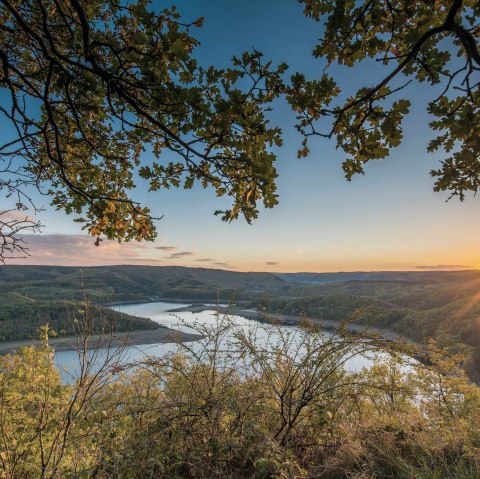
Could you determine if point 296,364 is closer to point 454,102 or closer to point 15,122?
point 454,102

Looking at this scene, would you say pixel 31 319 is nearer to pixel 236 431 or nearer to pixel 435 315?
pixel 236 431

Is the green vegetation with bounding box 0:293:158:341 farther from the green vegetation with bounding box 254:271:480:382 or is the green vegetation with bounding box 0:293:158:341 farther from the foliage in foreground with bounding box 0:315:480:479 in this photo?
the foliage in foreground with bounding box 0:315:480:479

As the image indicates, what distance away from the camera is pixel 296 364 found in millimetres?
5055

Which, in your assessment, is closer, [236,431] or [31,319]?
[236,431]

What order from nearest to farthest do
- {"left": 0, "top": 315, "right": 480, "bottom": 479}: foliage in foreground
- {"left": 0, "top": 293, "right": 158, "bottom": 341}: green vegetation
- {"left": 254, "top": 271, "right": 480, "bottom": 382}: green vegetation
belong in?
{"left": 0, "top": 315, "right": 480, "bottom": 479}: foliage in foreground < {"left": 254, "top": 271, "right": 480, "bottom": 382}: green vegetation < {"left": 0, "top": 293, "right": 158, "bottom": 341}: green vegetation

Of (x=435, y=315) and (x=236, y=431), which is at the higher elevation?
(x=236, y=431)

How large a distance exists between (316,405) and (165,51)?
503 centimetres

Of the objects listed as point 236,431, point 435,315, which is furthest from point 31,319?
point 435,315

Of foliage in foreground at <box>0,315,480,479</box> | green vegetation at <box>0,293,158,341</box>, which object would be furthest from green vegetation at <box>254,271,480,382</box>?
green vegetation at <box>0,293,158,341</box>

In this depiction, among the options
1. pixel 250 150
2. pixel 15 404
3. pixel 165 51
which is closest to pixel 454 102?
pixel 250 150

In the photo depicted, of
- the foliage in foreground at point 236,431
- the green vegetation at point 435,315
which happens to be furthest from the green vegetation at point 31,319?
the foliage in foreground at point 236,431

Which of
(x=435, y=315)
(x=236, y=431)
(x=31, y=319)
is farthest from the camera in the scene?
(x=31, y=319)

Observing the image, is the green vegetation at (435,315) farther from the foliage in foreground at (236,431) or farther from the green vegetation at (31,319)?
the green vegetation at (31,319)

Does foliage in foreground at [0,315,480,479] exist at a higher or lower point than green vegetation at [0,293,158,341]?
higher
